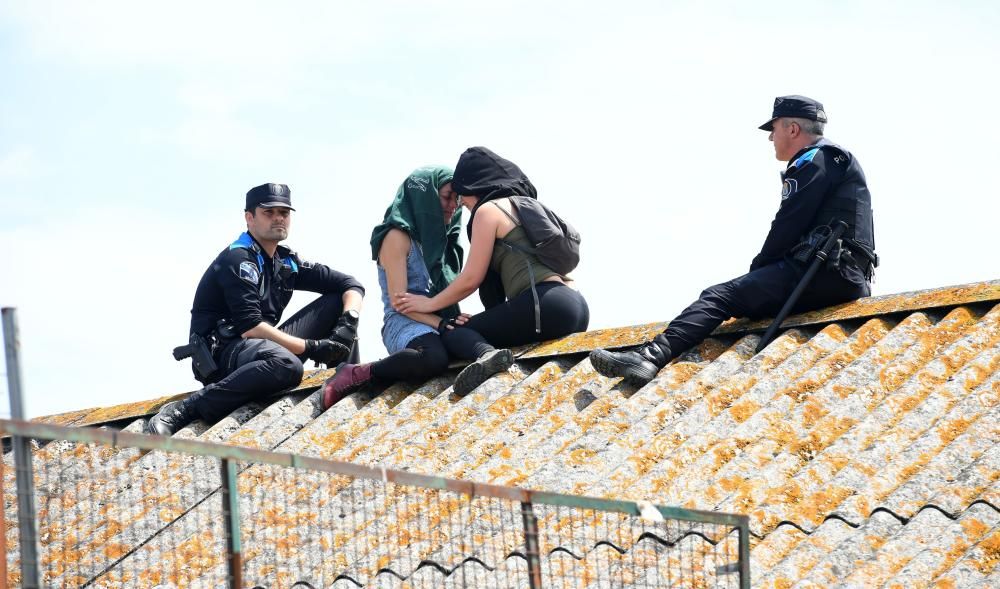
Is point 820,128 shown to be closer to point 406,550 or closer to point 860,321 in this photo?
point 860,321

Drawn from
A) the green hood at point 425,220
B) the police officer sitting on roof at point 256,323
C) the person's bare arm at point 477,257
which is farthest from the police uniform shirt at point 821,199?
the police officer sitting on roof at point 256,323

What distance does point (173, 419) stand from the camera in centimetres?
837

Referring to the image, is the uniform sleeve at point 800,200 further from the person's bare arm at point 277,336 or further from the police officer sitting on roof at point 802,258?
the person's bare arm at point 277,336

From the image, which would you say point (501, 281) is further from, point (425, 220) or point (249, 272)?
point (249, 272)

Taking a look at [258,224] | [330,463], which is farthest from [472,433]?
[330,463]

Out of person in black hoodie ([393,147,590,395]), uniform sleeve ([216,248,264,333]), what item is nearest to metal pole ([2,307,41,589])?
person in black hoodie ([393,147,590,395])

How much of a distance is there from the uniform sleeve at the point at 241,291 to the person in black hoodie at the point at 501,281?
34.4 inches

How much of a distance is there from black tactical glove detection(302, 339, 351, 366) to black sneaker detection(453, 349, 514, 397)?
4.31ft

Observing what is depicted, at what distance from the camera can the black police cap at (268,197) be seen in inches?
329

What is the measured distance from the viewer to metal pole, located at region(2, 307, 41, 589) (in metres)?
3.47

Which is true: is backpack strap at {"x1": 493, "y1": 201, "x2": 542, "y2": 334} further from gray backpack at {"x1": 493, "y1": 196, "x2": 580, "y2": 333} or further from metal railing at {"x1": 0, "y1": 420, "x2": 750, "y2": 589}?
metal railing at {"x1": 0, "y1": 420, "x2": 750, "y2": 589}

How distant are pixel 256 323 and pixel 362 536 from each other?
9.67 feet

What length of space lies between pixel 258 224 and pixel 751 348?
9.39 ft

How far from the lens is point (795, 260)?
7238mm
